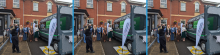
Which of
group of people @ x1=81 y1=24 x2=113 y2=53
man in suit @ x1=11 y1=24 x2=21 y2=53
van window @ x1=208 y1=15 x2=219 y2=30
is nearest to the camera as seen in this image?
group of people @ x1=81 y1=24 x2=113 y2=53

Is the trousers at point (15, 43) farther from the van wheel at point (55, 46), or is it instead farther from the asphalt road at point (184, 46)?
the asphalt road at point (184, 46)

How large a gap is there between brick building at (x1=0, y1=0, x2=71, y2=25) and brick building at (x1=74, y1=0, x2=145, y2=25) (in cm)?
61

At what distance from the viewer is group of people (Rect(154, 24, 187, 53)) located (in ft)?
11.4

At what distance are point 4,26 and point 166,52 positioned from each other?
363 cm

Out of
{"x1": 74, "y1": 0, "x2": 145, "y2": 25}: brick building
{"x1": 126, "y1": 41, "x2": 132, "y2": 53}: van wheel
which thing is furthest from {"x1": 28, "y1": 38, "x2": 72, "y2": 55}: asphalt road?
{"x1": 126, "y1": 41, "x2": 132, "y2": 53}: van wheel

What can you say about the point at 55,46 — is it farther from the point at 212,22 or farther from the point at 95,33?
Result: the point at 212,22

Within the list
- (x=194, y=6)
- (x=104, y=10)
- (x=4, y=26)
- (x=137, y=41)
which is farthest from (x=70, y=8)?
(x=194, y=6)

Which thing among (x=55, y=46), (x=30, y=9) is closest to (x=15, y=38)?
(x=30, y=9)

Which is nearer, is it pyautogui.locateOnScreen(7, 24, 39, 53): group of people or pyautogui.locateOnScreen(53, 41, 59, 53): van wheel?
pyautogui.locateOnScreen(7, 24, 39, 53): group of people

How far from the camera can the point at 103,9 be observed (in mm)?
3357

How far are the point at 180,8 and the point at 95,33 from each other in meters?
2.01

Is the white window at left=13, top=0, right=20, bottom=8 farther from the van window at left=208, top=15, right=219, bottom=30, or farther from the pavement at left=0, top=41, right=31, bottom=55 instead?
the van window at left=208, top=15, right=219, bottom=30

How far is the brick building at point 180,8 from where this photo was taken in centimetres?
355

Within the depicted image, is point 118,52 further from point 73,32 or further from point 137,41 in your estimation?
point 73,32
